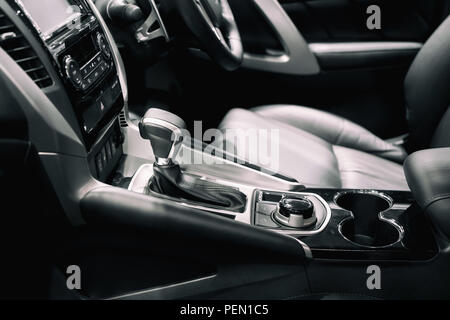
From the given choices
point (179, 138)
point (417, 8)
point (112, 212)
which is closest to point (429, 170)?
point (179, 138)

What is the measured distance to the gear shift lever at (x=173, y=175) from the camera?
2.98 ft

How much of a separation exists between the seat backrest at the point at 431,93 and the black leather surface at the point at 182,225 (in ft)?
1.98

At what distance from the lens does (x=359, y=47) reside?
1912 millimetres

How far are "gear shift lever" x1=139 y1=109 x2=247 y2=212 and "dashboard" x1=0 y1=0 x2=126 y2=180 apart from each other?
85 millimetres

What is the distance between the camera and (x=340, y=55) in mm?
1898

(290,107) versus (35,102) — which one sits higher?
(35,102)

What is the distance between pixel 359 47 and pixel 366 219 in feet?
3.50

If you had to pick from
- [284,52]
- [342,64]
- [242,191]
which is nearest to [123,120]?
[242,191]

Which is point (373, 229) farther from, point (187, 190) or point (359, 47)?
point (359, 47)

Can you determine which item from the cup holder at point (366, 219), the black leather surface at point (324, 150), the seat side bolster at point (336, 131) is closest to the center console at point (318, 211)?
the cup holder at point (366, 219)

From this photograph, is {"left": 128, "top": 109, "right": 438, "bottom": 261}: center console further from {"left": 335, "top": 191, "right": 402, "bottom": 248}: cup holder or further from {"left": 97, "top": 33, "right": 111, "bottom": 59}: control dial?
{"left": 97, "top": 33, "right": 111, "bottom": 59}: control dial

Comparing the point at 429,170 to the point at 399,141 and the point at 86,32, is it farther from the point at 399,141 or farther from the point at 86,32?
the point at 399,141

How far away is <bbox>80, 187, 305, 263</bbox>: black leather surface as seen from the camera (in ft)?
2.54
